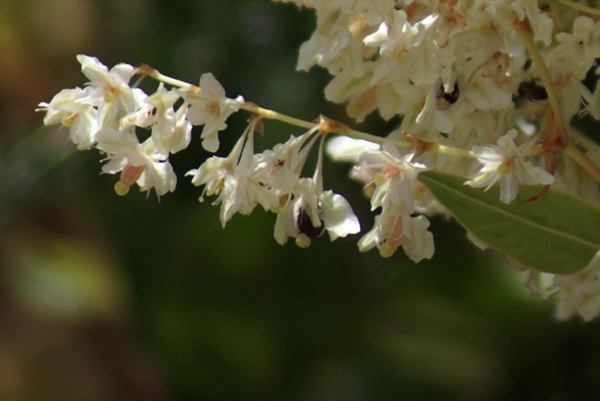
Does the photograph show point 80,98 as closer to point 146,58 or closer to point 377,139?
point 377,139

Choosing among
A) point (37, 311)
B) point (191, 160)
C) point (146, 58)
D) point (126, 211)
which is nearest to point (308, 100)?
point (191, 160)

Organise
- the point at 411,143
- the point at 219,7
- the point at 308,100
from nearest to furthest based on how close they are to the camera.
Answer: the point at 411,143 < the point at 308,100 < the point at 219,7

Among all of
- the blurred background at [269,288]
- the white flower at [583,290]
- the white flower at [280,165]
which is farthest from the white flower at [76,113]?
the blurred background at [269,288]

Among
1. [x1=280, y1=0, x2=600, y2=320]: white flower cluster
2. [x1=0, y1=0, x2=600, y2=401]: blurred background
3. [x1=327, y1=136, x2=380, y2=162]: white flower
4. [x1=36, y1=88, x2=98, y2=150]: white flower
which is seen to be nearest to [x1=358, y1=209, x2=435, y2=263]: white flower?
[x1=280, y1=0, x2=600, y2=320]: white flower cluster

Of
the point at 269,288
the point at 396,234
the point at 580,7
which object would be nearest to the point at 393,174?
the point at 396,234

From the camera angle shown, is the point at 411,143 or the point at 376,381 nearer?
the point at 411,143

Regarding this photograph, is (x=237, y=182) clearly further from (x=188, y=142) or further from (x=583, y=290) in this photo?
(x=583, y=290)
